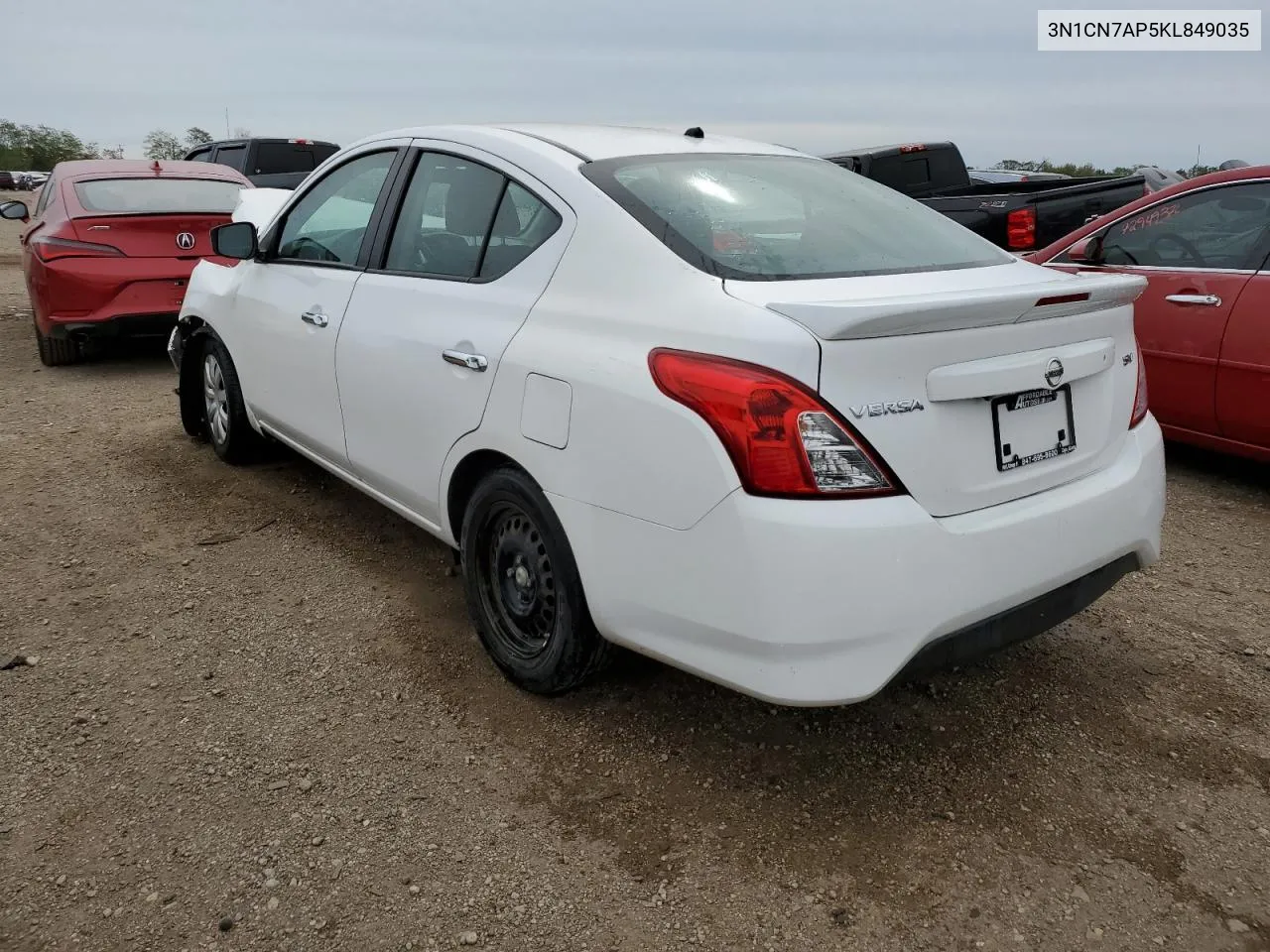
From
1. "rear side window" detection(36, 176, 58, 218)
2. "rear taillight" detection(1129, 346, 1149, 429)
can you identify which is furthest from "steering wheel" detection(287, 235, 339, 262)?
"rear side window" detection(36, 176, 58, 218)

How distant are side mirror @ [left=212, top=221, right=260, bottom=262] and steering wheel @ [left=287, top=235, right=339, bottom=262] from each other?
8.5 inches

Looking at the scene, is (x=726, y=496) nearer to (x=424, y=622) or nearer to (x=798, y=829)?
(x=798, y=829)

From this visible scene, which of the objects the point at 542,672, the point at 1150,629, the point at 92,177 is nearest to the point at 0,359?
the point at 92,177

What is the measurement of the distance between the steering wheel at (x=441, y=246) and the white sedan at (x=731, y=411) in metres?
0.01

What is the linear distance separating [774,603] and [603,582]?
52cm

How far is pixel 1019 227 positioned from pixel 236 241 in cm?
572

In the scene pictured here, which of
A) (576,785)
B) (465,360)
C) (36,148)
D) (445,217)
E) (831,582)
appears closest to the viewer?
(831,582)

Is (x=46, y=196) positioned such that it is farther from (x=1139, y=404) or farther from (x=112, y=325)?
(x=1139, y=404)

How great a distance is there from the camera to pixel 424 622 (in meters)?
3.47

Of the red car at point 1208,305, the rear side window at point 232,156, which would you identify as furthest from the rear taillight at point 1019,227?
the rear side window at point 232,156

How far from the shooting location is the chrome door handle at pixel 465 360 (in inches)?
110

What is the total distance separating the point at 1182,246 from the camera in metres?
4.76

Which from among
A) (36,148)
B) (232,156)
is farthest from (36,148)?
(232,156)

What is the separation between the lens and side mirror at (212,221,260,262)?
167 inches
